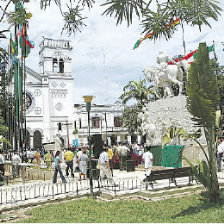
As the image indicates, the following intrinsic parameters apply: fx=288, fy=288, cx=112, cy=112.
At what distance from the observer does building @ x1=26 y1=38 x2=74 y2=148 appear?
4259 cm

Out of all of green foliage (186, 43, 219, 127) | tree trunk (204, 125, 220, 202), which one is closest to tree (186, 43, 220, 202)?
green foliage (186, 43, 219, 127)

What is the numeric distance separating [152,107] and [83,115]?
95.5 feet

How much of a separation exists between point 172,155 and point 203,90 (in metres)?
7.54

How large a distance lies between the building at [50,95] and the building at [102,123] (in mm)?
1323

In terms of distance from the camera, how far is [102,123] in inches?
1806

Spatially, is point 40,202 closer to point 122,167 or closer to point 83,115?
point 122,167

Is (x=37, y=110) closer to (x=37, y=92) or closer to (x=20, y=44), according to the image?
(x=37, y=92)

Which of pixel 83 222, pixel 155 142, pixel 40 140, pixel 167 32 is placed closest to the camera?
pixel 167 32

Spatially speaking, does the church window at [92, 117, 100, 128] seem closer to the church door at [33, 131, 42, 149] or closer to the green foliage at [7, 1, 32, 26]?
the church door at [33, 131, 42, 149]

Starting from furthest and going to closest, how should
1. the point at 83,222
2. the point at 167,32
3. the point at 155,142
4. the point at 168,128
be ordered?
the point at 155,142
the point at 168,128
the point at 83,222
the point at 167,32

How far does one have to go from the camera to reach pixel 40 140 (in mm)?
42250

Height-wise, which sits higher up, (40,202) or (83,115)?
(83,115)

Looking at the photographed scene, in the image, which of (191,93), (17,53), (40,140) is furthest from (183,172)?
(40,140)

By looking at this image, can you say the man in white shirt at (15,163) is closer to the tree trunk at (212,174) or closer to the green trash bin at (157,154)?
the green trash bin at (157,154)
